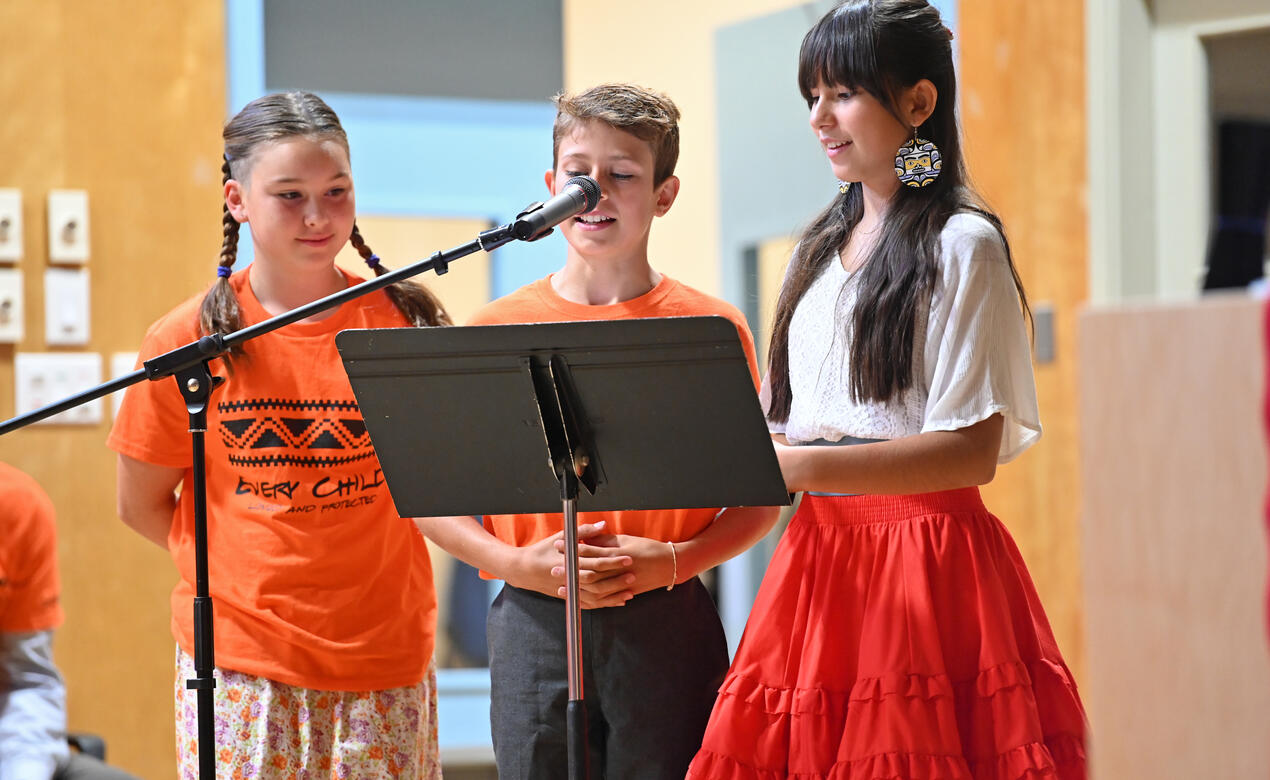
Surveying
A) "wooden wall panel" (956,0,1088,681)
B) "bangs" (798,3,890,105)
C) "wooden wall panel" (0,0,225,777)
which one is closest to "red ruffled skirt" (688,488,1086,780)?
"bangs" (798,3,890,105)

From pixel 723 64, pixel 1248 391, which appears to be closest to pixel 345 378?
pixel 1248 391

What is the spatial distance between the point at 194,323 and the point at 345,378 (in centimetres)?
23

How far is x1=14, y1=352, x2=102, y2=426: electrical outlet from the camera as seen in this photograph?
114 inches

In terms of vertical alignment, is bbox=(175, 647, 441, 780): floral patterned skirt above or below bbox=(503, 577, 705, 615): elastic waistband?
below

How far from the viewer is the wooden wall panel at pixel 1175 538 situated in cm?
84

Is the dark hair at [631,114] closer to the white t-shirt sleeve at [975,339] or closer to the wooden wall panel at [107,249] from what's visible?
the white t-shirt sleeve at [975,339]

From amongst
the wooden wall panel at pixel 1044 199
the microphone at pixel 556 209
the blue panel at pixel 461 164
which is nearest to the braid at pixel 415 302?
the microphone at pixel 556 209

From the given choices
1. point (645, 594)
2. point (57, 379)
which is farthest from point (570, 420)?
point (57, 379)

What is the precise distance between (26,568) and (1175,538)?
190 centimetres

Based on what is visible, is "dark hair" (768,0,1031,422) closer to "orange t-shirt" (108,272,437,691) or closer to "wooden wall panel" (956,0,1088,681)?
"orange t-shirt" (108,272,437,691)

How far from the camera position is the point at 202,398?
150 cm

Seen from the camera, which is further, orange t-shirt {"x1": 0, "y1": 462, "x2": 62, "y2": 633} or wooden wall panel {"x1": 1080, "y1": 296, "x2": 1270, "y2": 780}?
orange t-shirt {"x1": 0, "y1": 462, "x2": 62, "y2": 633}

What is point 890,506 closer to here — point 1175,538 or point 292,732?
point 1175,538

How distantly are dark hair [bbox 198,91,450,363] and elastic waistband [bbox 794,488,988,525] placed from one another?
686 millimetres
